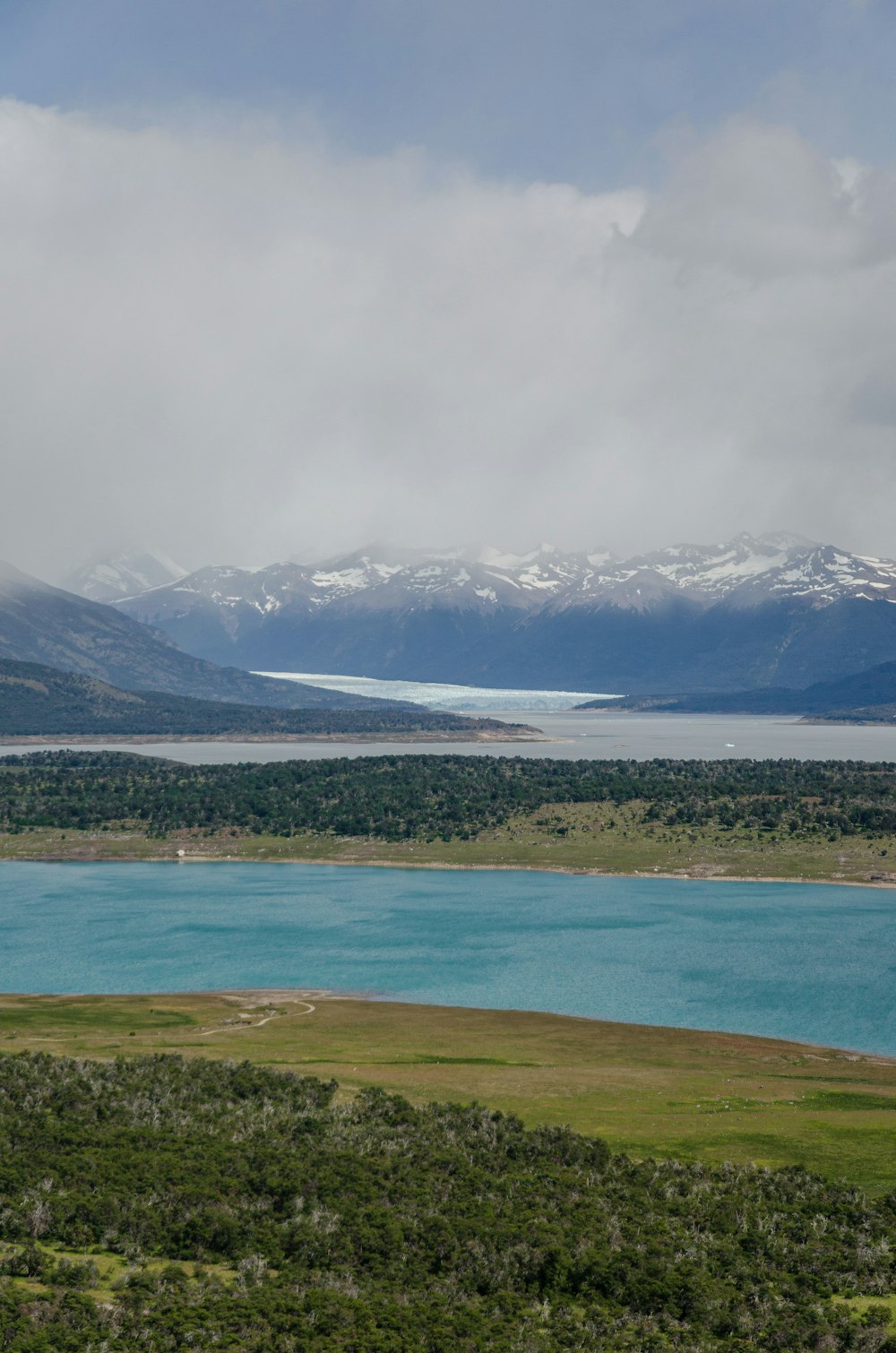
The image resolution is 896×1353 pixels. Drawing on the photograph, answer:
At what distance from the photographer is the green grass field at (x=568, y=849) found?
120 meters

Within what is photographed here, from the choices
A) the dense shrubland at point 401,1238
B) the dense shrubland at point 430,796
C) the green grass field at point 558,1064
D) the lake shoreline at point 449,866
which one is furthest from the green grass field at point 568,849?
the dense shrubland at point 401,1238

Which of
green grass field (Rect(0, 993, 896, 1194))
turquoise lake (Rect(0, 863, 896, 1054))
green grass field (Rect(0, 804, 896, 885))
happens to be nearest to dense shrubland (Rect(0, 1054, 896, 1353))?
green grass field (Rect(0, 993, 896, 1194))

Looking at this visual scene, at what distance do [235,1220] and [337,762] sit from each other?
154 m

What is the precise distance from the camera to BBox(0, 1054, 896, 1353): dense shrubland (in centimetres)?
2623

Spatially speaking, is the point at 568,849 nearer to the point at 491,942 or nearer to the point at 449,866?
the point at 449,866

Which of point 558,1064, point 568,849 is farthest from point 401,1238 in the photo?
point 568,849

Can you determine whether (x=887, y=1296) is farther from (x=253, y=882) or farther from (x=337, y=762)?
(x=337, y=762)

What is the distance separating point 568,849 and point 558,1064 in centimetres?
7557

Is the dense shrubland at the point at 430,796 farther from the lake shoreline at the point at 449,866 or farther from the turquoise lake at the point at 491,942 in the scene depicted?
the turquoise lake at the point at 491,942

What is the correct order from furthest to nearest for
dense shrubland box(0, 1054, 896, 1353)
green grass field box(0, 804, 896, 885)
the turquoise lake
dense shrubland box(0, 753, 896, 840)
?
dense shrubland box(0, 753, 896, 840)
green grass field box(0, 804, 896, 885)
the turquoise lake
dense shrubland box(0, 1054, 896, 1353)

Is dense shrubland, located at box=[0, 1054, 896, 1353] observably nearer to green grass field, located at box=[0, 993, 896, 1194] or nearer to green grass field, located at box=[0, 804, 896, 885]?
green grass field, located at box=[0, 993, 896, 1194]

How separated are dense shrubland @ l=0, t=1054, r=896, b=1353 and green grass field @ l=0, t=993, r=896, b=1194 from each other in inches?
184

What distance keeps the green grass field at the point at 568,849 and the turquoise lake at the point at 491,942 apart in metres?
4.55

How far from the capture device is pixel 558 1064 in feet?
184
